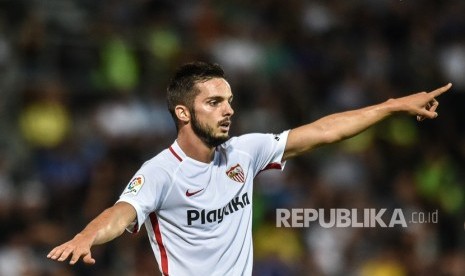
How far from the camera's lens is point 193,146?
5.84 m

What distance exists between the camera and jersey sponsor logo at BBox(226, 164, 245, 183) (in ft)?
19.4

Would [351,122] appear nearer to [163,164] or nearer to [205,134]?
[205,134]

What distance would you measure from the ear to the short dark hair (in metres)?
0.02

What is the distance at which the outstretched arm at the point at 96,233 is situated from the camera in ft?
15.7

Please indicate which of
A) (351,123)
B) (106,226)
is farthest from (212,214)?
(351,123)

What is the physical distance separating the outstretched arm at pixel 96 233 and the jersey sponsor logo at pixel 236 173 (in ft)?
2.43

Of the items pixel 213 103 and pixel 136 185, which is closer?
pixel 136 185

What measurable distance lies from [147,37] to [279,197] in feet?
9.46

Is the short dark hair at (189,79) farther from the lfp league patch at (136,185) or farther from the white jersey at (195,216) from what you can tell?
the lfp league patch at (136,185)

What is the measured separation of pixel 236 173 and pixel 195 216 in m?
0.40

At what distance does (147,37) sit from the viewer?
38.7 ft

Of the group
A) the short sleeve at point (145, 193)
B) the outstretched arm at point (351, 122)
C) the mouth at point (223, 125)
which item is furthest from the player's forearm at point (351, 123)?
the short sleeve at point (145, 193)

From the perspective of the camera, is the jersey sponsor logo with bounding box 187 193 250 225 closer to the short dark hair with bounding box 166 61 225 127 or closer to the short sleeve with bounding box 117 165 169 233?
the short sleeve with bounding box 117 165 169 233

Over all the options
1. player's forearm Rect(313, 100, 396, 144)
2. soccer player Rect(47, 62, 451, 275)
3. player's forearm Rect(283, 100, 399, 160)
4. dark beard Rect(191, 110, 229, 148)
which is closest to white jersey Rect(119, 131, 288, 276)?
soccer player Rect(47, 62, 451, 275)
